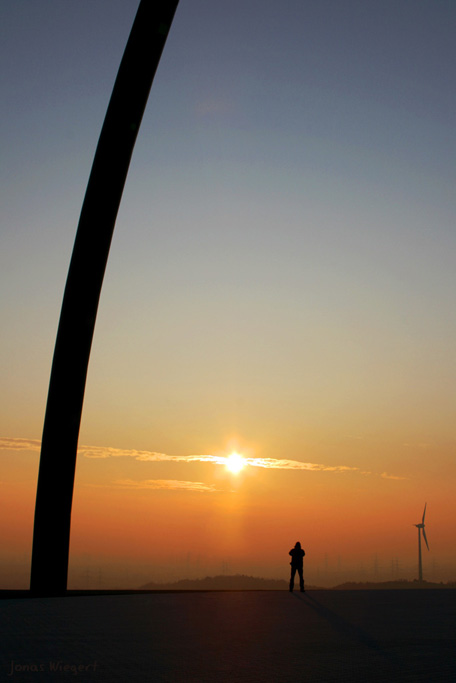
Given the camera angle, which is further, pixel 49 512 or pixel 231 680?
pixel 49 512

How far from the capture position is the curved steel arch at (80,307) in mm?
17500

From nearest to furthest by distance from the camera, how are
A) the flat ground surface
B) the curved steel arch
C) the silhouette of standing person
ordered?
the flat ground surface
the curved steel arch
the silhouette of standing person

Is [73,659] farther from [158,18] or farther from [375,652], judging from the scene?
[158,18]

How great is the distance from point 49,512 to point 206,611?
7.19 m

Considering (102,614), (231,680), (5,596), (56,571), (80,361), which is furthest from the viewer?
(80,361)

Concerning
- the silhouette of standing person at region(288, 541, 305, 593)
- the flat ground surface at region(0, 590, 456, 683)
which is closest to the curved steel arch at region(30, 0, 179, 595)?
the flat ground surface at region(0, 590, 456, 683)

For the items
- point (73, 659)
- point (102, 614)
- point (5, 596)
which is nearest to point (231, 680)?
point (73, 659)

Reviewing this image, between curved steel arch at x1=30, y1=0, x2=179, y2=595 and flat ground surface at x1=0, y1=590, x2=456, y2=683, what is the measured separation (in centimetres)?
353

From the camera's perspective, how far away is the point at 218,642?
880 centimetres

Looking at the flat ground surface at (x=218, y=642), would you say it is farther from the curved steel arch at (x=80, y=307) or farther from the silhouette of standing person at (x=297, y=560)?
the silhouette of standing person at (x=297, y=560)

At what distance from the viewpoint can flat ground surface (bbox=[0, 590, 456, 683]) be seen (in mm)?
6672

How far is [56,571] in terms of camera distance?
18062 mm

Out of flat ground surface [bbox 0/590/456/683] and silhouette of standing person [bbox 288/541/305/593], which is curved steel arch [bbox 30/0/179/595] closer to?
flat ground surface [bbox 0/590/456/683]

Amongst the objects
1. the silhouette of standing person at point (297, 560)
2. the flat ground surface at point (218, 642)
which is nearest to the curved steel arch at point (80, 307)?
the flat ground surface at point (218, 642)
